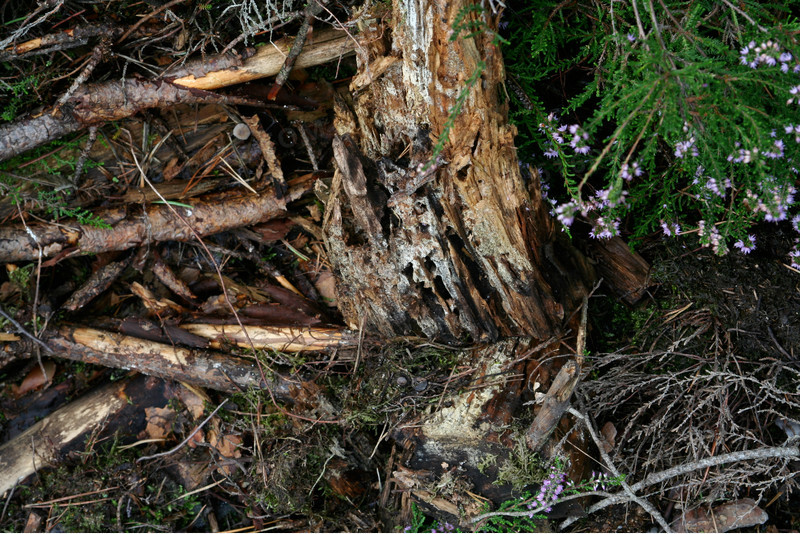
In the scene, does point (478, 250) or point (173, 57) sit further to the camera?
point (173, 57)

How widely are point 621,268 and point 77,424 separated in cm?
398

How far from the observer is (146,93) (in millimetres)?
3408

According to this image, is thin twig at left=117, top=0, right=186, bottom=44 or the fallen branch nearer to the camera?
thin twig at left=117, top=0, right=186, bottom=44

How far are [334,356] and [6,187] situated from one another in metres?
2.46

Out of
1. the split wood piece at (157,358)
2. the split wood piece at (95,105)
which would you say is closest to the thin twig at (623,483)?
the split wood piece at (157,358)

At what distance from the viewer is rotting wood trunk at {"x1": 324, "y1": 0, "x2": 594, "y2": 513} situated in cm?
270

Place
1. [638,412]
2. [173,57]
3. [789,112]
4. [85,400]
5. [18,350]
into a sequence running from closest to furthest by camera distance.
A: [789,112], [638,412], [173,57], [18,350], [85,400]

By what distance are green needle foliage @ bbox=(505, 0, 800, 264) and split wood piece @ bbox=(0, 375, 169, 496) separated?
3.25 m

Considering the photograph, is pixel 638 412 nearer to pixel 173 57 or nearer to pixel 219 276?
pixel 219 276

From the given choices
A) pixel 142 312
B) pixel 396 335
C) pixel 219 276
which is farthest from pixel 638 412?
pixel 142 312

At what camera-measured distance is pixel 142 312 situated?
158 inches

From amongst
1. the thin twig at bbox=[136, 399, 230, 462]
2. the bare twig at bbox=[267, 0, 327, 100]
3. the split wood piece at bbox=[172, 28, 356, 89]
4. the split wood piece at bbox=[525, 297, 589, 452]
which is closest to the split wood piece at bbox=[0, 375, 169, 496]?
the thin twig at bbox=[136, 399, 230, 462]

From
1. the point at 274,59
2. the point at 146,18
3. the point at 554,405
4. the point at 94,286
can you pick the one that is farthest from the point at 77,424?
the point at 554,405

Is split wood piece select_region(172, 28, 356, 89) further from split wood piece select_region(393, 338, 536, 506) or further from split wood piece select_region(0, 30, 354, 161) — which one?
split wood piece select_region(393, 338, 536, 506)
